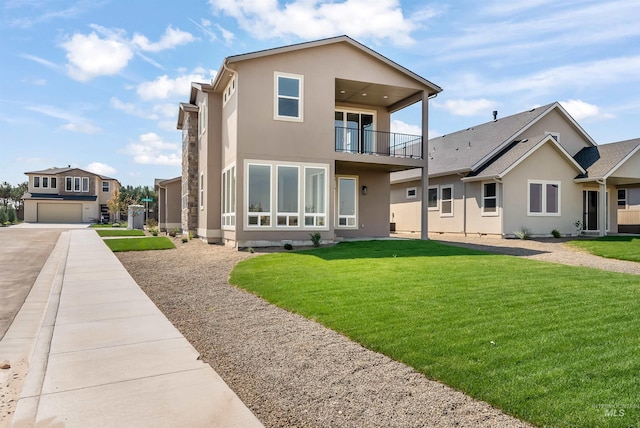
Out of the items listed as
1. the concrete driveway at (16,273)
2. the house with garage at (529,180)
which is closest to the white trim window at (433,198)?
the house with garage at (529,180)

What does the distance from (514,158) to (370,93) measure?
7437 millimetres

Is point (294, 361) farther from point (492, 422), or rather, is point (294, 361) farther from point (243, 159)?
point (243, 159)

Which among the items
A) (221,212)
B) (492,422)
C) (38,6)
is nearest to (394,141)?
(221,212)

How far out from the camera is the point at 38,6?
11.6 meters

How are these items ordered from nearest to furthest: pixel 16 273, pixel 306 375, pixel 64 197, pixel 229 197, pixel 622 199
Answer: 1. pixel 306 375
2. pixel 16 273
3. pixel 229 197
4. pixel 622 199
5. pixel 64 197

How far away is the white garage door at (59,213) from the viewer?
49.4 m

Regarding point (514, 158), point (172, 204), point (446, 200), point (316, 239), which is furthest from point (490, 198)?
point (172, 204)

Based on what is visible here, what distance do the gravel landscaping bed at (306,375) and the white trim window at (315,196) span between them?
780 cm

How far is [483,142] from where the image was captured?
2266 cm

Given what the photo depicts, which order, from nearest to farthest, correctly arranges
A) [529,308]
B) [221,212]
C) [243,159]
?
[529,308] < [243,159] < [221,212]

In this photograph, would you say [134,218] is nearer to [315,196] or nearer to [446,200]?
[315,196]

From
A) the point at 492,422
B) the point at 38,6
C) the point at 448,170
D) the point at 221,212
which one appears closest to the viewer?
the point at 492,422

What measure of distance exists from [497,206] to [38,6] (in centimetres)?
1869

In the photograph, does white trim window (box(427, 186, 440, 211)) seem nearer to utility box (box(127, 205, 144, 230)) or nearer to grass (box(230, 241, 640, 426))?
grass (box(230, 241, 640, 426))
